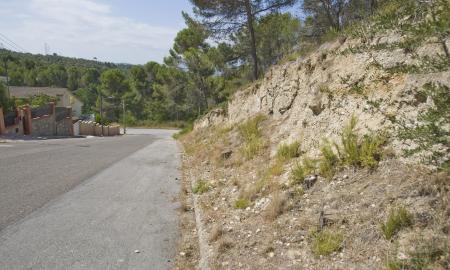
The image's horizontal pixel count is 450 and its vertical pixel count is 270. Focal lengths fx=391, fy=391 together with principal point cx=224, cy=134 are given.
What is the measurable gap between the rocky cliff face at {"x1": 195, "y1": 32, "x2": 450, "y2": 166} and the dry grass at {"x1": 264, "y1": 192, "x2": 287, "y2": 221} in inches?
64.0

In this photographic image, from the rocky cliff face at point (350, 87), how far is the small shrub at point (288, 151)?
0.59ft

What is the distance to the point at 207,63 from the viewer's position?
45312 millimetres

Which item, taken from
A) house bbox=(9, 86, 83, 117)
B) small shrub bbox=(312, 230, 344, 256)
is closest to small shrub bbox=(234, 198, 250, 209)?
small shrub bbox=(312, 230, 344, 256)

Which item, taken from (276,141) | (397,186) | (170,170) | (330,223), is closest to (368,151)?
(397,186)

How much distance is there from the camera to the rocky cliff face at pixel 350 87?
183 inches

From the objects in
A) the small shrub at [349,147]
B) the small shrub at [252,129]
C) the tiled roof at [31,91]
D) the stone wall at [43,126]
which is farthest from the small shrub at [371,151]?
the tiled roof at [31,91]

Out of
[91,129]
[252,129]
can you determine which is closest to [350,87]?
[252,129]

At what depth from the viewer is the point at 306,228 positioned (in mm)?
4934

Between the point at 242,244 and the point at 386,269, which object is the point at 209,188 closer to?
the point at 242,244

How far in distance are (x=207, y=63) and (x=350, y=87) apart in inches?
1526

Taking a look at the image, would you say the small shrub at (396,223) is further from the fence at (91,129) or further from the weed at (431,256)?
the fence at (91,129)

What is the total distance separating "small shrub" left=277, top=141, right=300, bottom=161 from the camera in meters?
7.88

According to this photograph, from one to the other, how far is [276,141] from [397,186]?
4.96 metres

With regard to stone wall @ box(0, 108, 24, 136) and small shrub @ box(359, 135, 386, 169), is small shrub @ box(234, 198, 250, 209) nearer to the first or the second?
small shrub @ box(359, 135, 386, 169)
